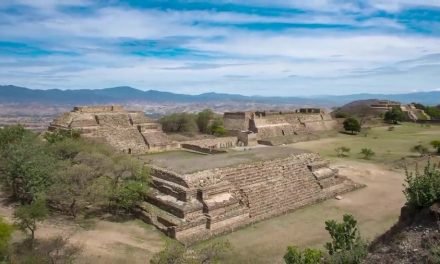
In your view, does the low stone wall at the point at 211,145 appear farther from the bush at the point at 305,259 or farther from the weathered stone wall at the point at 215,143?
the bush at the point at 305,259

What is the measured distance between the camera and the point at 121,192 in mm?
13969

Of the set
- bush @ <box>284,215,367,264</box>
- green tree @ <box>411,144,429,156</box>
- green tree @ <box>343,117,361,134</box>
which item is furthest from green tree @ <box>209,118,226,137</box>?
bush @ <box>284,215,367,264</box>

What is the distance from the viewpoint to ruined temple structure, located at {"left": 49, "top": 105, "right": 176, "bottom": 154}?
2569 centimetres

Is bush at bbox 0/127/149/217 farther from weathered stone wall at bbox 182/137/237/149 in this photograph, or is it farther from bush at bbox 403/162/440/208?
weathered stone wall at bbox 182/137/237/149

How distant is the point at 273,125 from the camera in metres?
38.2

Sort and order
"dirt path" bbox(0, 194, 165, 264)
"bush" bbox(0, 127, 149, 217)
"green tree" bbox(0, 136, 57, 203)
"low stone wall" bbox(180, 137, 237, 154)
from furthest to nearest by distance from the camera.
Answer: "low stone wall" bbox(180, 137, 237, 154)
"green tree" bbox(0, 136, 57, 203)
"bush" bbox(0, 127, 149, 217)
"dirt path" bbox(0, 194, 165, 264)

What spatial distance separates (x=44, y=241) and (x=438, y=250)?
1027 cm

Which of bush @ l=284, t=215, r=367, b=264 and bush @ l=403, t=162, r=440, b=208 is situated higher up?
bush @ l=403, t=162, r=440, b=208

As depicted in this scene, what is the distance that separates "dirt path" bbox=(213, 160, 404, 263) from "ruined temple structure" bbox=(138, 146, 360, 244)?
1.94ft

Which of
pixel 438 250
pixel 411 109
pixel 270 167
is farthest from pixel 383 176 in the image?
pixel 411 109

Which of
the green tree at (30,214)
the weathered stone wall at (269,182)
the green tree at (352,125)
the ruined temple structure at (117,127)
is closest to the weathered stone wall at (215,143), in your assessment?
the ruined temple structure at (117,127)

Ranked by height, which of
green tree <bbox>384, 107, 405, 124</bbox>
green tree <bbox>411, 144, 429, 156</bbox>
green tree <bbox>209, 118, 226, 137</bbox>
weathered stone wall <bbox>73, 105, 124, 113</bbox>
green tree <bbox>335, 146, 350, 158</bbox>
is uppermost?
weathered stone wall <bbox>73, 105, 124, 113</bbox>

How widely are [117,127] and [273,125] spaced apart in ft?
54.7

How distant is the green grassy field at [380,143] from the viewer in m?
28.1
